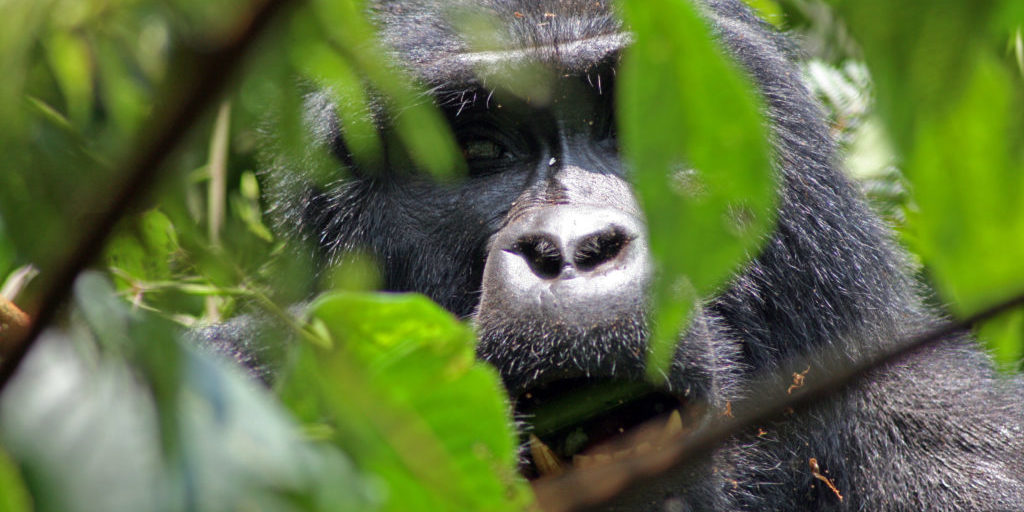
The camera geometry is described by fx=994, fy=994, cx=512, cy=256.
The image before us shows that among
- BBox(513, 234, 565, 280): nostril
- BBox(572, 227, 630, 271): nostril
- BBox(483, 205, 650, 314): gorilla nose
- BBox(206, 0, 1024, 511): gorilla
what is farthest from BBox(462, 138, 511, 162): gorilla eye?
BBox(572, 227, 630, 271): nostril

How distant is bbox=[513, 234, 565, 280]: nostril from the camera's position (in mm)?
2125

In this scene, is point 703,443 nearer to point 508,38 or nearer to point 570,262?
point 570,262

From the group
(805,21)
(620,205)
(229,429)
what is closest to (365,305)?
(229,429)

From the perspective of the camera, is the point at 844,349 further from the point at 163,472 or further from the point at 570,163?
the point at 163,472

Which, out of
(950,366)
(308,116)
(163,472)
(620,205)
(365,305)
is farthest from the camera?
(950,366)

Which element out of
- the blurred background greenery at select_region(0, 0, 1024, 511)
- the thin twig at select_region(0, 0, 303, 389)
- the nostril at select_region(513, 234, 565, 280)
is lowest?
the nostril at select_region(513, 234, 565, 280)

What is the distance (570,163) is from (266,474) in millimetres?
2204

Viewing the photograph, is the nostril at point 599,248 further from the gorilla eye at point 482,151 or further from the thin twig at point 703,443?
the thin twig at point 703,443

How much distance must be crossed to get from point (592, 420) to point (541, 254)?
14.7 inches

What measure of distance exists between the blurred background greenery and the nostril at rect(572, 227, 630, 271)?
1054 mm

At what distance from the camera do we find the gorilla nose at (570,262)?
1999 millimetres

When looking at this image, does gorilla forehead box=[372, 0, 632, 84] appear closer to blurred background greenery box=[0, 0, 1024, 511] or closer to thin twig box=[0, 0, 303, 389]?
blurred background greenery box=[0, 0, 1024, 511]

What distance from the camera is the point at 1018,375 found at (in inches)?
127

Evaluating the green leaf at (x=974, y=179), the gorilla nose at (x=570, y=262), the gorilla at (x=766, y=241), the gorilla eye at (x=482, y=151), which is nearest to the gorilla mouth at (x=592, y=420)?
the gorilla nose at (x=570, y=262)
